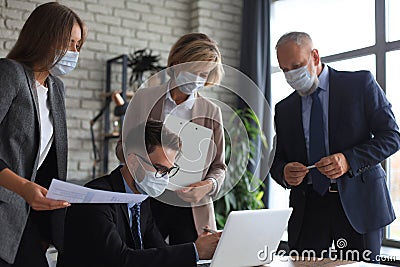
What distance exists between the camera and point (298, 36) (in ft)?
7.96

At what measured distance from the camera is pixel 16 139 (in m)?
1.78

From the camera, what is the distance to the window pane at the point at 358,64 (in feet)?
13.3

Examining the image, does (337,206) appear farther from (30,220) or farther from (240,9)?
(240,9)

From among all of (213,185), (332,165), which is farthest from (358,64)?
(213,185)

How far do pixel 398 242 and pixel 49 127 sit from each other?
8.53 feet

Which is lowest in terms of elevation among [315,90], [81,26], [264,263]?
[264,263]

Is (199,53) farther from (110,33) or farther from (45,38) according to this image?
(110,33)

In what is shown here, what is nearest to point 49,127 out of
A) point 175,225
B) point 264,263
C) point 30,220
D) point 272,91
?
point 30,220

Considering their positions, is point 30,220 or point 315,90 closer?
point 30,220

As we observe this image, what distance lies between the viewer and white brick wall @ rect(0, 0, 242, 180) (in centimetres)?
438

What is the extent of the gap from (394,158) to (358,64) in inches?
29.0

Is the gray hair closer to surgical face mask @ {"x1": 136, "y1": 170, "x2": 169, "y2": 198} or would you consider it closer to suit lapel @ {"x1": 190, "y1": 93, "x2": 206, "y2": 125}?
suit lapel @ {"x1": 190, "y1": 93, "x2": 206, "y2": 125}

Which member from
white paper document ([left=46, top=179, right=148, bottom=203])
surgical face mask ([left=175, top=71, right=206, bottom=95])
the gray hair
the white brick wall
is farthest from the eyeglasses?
the white brick wall

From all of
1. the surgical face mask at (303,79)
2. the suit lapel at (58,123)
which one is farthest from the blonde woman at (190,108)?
the surgical face mask at (303,79)
